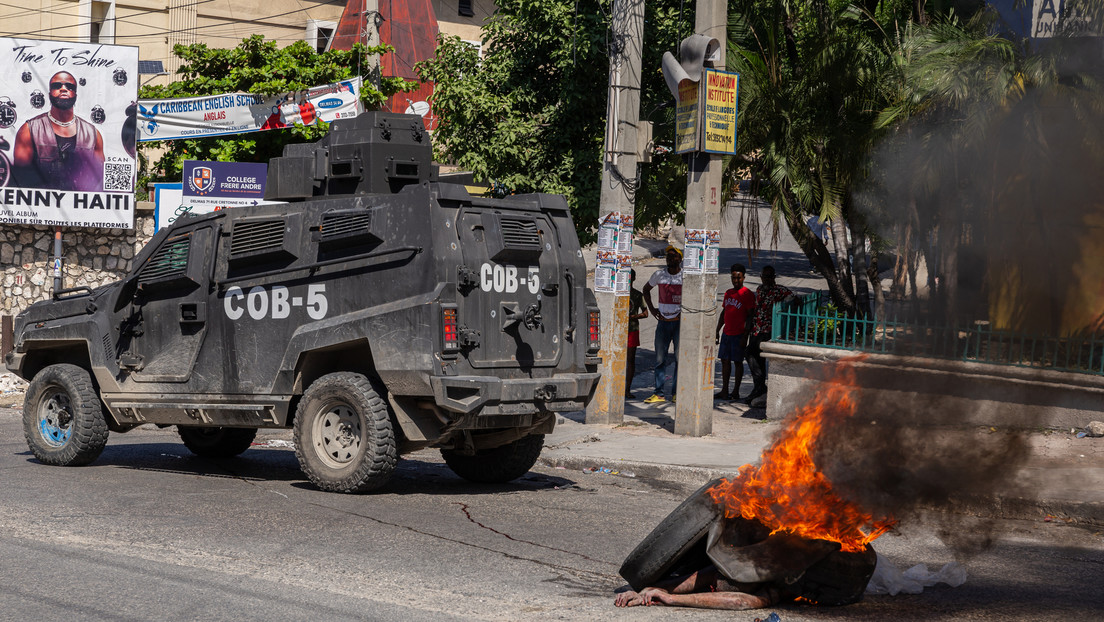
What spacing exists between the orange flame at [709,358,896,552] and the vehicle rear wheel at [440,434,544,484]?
3950 mm

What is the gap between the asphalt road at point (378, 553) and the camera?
5.64m

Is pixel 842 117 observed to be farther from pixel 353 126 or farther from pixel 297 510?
pixel 297 510

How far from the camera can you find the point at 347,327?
28.3ft

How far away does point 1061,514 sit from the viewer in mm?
8484

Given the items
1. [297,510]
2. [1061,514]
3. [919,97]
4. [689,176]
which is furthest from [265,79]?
[1061,514]

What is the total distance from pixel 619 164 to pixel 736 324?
9.46 feet

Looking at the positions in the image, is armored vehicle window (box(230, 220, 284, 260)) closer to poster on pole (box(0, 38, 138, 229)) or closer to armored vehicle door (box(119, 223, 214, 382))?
armored vehicle door (box(119, 223, 214, 382))

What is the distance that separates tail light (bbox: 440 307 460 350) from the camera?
27.3ft

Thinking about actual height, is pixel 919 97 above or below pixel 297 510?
above

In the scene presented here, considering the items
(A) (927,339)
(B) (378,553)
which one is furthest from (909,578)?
(B) (378,553)

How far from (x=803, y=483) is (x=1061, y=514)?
12.8ft

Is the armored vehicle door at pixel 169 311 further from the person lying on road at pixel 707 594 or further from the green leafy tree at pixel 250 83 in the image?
the green leafy tree at pixel 250 83

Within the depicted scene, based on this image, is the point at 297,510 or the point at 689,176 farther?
the point at 689,176

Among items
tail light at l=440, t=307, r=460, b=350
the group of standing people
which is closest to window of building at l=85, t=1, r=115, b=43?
the group of standing people
